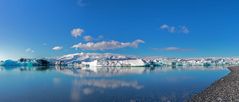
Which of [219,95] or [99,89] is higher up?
[99,89]

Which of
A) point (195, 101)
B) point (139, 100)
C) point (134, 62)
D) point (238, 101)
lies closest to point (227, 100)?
point (238, 101)

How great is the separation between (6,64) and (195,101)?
6618 inches

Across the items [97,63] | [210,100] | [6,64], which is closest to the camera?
[210,100]

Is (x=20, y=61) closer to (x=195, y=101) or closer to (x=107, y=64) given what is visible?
(x=107, y=64)

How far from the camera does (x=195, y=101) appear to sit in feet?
64.8

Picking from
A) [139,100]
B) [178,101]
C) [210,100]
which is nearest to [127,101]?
[139,100]

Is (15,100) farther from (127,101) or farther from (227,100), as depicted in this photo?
(227,100)

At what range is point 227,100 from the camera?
18.3 m

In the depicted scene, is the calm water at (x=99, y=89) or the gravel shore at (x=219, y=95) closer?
the gravel shore at (x=219, y=95)

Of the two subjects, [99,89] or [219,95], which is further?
[99,89]

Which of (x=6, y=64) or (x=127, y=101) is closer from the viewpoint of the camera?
(x=127, y=101)

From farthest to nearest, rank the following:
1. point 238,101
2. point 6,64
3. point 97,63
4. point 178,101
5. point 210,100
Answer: point 97,63
point 6,64
point 178,101
point 210,100
point 238,101

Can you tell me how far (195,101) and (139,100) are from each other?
4278 mm

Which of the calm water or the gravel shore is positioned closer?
the gravel shore
